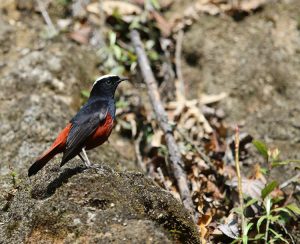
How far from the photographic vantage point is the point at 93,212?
4004mm

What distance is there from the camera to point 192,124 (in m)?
6.68

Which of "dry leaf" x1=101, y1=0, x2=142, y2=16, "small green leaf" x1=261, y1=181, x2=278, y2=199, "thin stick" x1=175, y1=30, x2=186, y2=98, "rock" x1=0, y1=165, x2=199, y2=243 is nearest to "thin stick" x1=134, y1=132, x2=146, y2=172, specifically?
"thin stick" x1=175, y1=30, x2=186, y2=98

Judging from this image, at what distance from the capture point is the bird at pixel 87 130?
15.1 feet

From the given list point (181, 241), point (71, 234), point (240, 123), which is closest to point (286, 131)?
point (240, 123)

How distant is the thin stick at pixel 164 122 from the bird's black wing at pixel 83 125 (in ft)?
3.28

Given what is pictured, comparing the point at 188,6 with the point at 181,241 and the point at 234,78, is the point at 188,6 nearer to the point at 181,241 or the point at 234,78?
the point at 234,78

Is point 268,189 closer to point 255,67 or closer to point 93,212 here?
point 93,212

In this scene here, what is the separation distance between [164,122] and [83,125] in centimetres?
148

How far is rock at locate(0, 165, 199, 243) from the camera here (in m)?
3.82

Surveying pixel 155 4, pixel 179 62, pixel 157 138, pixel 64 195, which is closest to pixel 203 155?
pixel 157 138

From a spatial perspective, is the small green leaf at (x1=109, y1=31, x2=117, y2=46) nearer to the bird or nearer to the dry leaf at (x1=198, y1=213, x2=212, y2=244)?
the bird

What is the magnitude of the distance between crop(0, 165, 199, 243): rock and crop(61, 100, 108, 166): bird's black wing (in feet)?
0.64

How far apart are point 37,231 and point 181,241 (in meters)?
1.11

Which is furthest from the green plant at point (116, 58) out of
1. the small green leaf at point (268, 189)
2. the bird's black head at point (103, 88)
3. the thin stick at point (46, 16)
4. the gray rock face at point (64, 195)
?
the small green leaf at point (268, 189)
